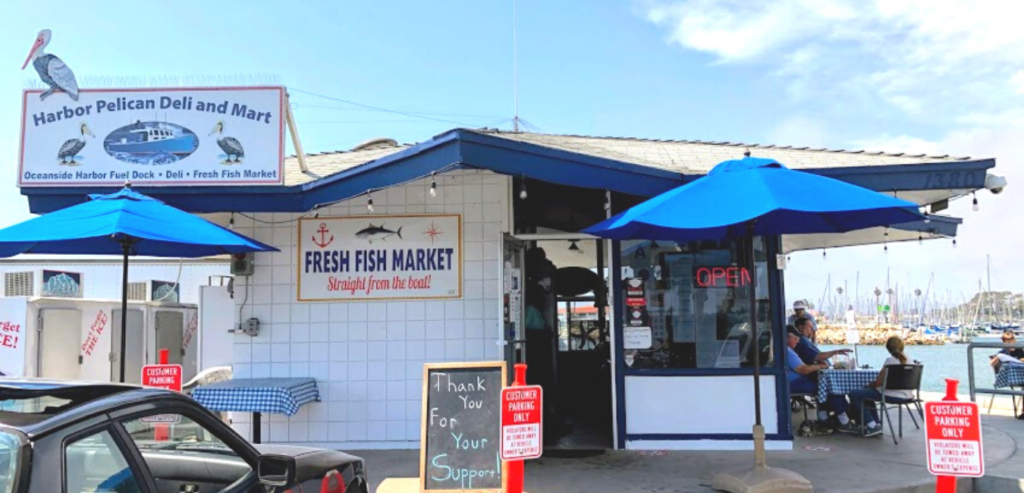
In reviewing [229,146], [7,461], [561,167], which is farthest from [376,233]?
[7,461]

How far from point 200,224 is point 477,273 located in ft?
9.20

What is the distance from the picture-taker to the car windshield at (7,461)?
2.24 m

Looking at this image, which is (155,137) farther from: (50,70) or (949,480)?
(949,480)

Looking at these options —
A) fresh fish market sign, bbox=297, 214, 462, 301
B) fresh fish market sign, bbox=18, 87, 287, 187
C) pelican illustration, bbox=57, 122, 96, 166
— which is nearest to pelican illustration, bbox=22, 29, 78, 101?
fresh fish market sign, bbox=18, 87, 287, 187

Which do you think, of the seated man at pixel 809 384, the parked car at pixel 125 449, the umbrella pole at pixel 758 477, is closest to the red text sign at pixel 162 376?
the parked car at pixel 125 449

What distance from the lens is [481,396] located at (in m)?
6.04

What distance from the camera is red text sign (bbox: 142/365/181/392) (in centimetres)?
612

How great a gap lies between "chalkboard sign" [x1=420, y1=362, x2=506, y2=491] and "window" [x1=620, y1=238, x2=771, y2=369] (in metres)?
2.09

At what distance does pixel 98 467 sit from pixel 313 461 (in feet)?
4.42

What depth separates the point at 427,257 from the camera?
7.97 m

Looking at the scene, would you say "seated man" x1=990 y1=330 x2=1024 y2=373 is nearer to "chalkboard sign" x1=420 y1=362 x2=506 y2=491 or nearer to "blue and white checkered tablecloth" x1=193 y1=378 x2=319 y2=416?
"chalkboard sign" x1=420 y1=362 x2=506 y2=491

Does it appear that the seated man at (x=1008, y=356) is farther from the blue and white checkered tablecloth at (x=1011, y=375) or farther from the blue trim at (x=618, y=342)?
the blue trim at (x=618, y=342)

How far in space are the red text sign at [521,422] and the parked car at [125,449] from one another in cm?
154

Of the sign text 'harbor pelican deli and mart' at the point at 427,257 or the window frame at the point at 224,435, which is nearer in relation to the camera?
the window frame at the point at 224,435
